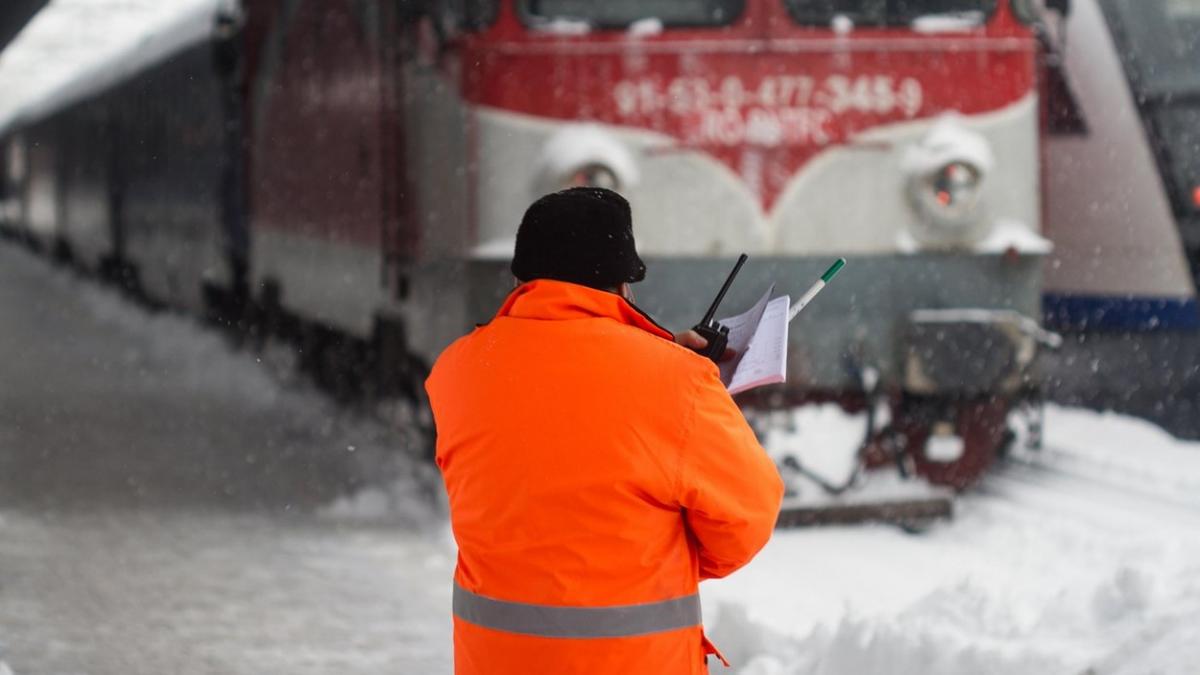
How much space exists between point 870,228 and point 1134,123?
2744mm

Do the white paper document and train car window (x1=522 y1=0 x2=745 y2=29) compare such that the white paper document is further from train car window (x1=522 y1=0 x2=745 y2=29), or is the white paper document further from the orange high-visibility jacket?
train car window (x1=522 y1=0 x2=745 y2=29)

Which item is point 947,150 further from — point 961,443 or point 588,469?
point 588,469

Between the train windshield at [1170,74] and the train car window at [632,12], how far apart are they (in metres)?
2.90

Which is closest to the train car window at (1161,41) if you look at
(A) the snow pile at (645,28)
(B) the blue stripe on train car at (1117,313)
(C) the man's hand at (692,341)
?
(B) the blue stripe on train car at (1117,313)

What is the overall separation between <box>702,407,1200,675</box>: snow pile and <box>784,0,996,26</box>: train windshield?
5.14ft

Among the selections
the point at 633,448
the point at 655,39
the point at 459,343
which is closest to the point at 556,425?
the point at 633,448

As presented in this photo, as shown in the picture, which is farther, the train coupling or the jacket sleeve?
the train coupling

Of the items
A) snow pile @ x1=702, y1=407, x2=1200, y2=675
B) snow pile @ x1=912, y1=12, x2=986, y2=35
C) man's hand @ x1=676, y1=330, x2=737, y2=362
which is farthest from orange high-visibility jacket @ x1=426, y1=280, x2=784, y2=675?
snow pile @ x1=912, y1=12, x2=986, y2=35

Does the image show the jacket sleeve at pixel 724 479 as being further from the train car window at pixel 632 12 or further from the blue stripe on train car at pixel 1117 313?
the blue stripe on train car at pixel 1117 313

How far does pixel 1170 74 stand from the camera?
8.45 metres

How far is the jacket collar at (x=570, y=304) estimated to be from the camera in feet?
7.64

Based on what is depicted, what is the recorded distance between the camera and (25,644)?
204 inches

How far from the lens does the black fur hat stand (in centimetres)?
235

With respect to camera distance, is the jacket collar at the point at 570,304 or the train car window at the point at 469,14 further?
the train car window at the point at 469,14
